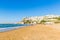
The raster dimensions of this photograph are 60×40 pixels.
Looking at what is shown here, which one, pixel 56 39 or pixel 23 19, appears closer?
pixel 56 39

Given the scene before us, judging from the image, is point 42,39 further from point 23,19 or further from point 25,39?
point 23,19

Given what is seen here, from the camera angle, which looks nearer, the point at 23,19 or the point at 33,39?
the point at 33,39

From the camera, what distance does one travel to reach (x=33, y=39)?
7.96 m

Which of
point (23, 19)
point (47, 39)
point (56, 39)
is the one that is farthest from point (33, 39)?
point (23, 19)

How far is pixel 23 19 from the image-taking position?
368 feet

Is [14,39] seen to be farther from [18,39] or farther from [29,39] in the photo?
[29,39]

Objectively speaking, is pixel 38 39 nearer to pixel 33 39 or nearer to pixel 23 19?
pixel 33 39

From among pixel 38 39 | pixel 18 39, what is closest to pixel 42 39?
pixel 38 39

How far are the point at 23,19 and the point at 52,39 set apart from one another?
343 ft

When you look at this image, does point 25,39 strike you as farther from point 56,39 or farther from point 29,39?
point 56,39

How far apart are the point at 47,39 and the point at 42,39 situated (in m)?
0.33

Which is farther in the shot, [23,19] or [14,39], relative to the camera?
[23,19]

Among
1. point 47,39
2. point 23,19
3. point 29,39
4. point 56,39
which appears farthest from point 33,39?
point 23,19

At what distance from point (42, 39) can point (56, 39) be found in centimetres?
91
